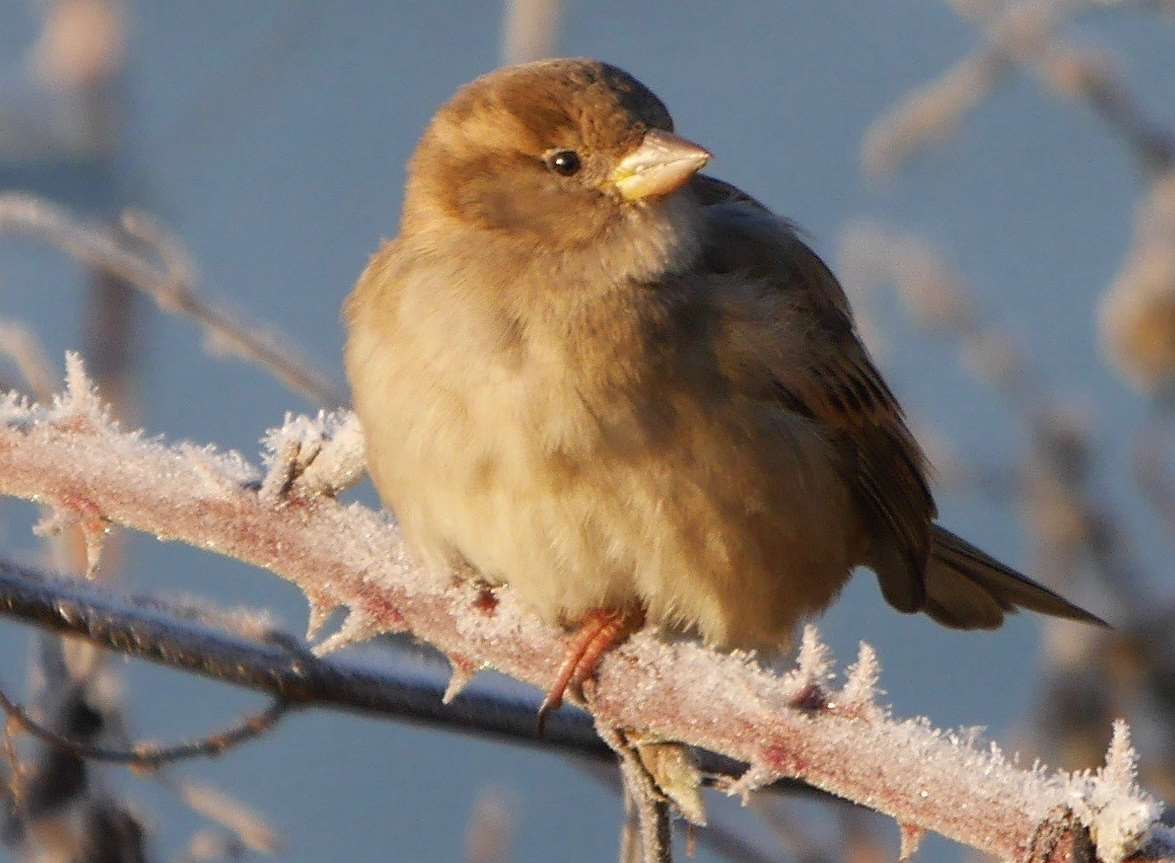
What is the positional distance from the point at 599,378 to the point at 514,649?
1.63 feet

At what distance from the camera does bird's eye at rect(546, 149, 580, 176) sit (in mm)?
2900

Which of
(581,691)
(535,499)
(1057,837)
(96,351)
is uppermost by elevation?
(96,351)

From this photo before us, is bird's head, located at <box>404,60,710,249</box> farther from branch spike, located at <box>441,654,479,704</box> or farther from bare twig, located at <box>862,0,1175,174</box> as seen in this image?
branch spike, located at <box>441,654,479,704</box>

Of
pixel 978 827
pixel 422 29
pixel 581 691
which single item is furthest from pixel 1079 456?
pixel 422 29

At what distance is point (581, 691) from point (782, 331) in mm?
746

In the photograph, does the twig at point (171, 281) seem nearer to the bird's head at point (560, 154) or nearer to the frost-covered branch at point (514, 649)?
the frost-covered branch at point (514, 649)

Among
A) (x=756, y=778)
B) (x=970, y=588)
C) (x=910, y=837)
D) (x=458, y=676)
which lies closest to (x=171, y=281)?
(x=458, y=676)

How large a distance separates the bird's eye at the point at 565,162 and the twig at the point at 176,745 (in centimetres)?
105

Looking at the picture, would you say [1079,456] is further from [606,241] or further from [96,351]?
[96,351]

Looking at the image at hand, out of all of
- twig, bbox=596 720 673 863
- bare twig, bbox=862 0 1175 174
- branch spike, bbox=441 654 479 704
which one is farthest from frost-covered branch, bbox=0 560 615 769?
bare twig, bbox=862 0 1175 174

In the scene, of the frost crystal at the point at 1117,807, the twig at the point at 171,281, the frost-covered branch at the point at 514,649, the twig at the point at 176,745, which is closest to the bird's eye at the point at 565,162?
the twig at the point at 171,281

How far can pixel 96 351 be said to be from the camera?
314cm

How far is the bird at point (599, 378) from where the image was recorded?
2.71m

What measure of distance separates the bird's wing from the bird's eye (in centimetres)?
21
